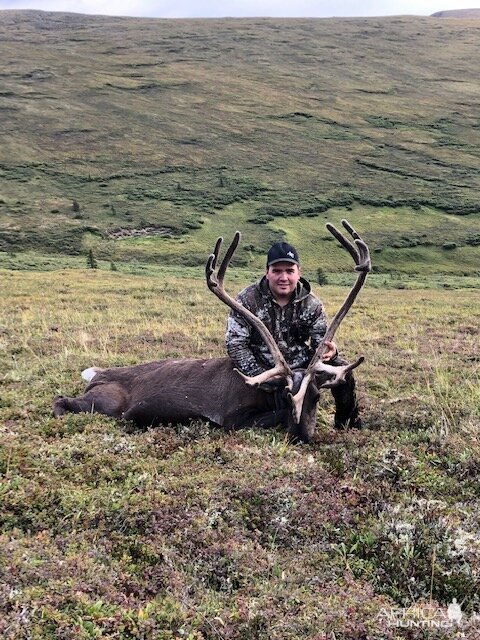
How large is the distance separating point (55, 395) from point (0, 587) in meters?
4.81

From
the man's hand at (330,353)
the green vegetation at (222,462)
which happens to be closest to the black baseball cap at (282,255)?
the man's hand at (330,353)

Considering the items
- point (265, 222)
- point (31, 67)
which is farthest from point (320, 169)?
point (31, 67)

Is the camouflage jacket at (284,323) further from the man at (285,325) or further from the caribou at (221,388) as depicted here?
the caribou at (221,388)

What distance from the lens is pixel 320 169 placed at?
74000 mm

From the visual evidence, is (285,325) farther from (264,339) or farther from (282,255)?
(282,255)

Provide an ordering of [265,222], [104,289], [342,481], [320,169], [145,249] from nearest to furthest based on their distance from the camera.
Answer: [342,481], [104,289], [145,249], [265,222], [320,169]

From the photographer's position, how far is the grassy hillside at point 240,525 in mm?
3684

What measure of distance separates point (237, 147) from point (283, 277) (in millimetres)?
76235

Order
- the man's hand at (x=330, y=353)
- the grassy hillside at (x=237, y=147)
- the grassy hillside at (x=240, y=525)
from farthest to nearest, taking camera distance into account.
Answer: the grassy hillside at (x=237, y=147) < the man's hand at (x=330, y=353) < the grassy hillside at (x=240, y=525)

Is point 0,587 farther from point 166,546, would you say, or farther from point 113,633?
point 166,546

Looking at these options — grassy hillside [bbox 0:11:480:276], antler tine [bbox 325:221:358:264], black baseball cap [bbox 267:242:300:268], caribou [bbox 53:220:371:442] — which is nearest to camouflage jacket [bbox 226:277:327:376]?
caribou [bbox 53:220:371:442]

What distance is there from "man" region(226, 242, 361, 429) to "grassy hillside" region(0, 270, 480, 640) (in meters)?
0.58

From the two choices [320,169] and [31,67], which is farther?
[31,67]

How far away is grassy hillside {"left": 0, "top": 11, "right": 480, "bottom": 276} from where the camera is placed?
52.2 m
